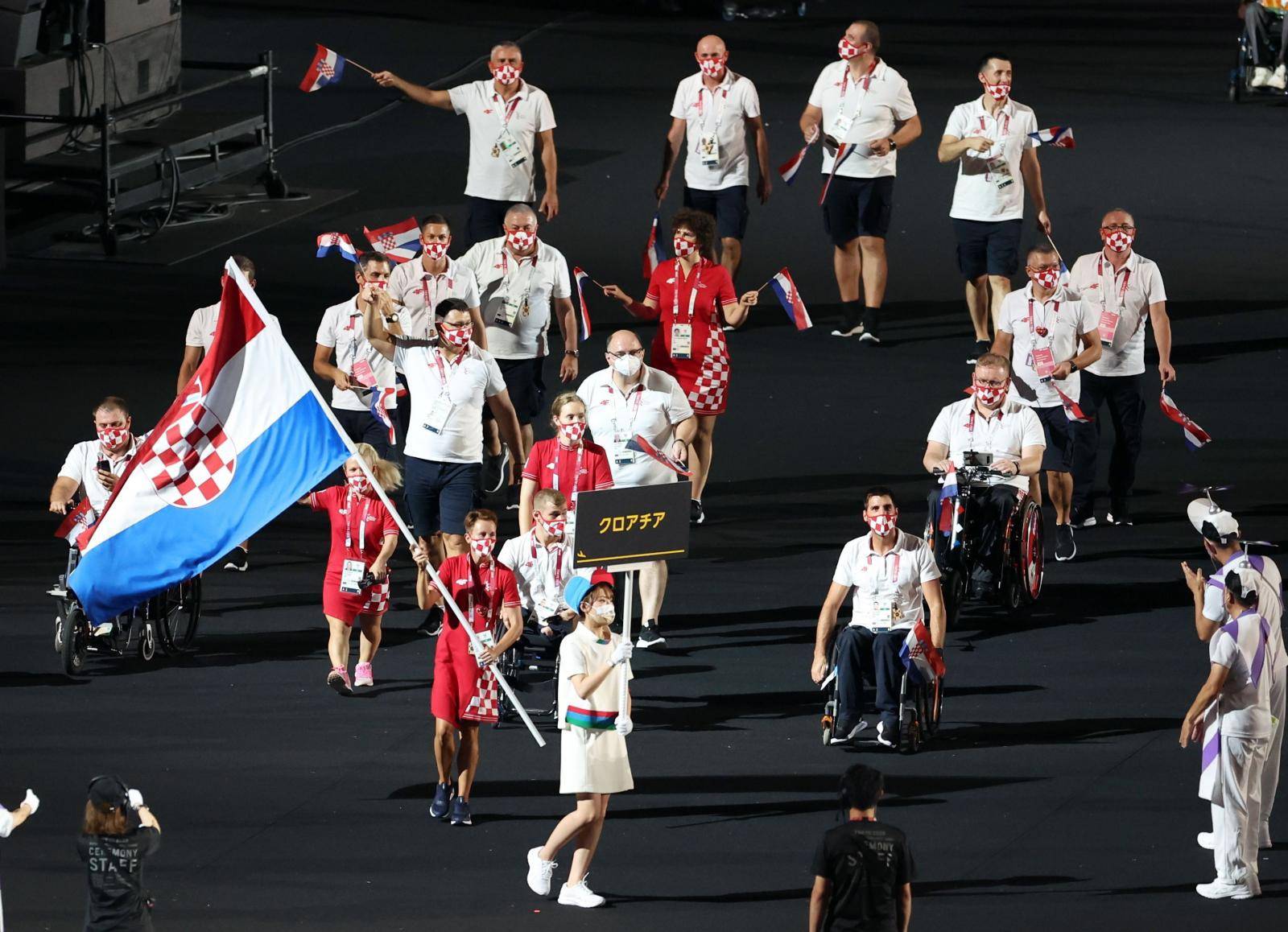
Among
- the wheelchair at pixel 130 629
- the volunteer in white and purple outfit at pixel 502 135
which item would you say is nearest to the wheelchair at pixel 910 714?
the wheelchair at pixel 130 629

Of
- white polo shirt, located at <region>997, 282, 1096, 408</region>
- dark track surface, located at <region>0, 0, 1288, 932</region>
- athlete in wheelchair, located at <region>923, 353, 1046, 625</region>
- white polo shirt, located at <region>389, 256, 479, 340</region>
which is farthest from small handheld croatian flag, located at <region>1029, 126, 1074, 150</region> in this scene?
white polo shirt, located at <region>389, 256, 479, 340</region>

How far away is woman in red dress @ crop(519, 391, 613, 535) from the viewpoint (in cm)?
1506

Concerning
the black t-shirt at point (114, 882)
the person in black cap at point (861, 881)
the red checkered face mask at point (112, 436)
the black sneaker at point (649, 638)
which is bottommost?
the black sneaker at point (649, 638)

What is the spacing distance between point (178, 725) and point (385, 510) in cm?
172

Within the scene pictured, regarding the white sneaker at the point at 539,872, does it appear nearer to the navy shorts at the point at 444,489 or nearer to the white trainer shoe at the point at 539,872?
the white trainer shoe at the point at 539,872

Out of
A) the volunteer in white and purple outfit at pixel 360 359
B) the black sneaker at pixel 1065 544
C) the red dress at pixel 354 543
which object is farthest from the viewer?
the black sneaker at pixel 1065 544

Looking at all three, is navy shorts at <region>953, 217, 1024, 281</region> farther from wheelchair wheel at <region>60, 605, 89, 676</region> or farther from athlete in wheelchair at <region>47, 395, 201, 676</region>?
wheelchair wheel at <region>60, 605, 89, 676</region>

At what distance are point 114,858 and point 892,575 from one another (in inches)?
206

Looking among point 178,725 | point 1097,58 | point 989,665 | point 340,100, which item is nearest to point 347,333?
point 178,725

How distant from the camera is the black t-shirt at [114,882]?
10398mm

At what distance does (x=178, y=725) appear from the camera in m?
14.4

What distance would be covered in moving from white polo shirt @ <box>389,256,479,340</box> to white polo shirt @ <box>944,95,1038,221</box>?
4947 millimetres

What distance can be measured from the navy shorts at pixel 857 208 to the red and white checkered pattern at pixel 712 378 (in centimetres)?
429

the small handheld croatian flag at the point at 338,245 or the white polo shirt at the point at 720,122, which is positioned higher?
the white polo shirt at the point at 720,122
